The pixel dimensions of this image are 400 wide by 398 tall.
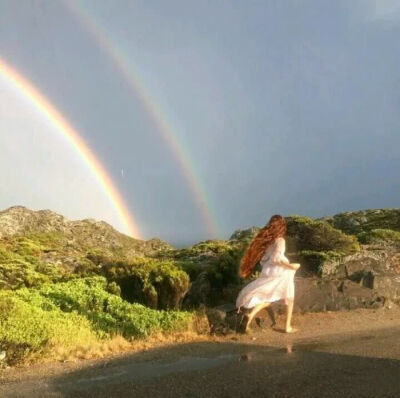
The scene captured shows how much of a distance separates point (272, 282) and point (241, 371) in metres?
3.15

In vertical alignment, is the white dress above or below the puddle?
above

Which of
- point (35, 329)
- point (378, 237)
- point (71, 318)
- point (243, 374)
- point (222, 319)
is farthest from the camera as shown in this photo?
point (378, 237)

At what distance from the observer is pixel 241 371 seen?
7277mm

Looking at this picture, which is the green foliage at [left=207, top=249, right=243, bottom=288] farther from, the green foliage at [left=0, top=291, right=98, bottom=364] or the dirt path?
the green foliage at [left=0, top=291, right=98, bottom=364]

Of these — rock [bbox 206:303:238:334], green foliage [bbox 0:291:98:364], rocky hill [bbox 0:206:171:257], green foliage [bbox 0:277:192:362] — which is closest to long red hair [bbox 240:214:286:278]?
rock [bbox 206:303:238:334]

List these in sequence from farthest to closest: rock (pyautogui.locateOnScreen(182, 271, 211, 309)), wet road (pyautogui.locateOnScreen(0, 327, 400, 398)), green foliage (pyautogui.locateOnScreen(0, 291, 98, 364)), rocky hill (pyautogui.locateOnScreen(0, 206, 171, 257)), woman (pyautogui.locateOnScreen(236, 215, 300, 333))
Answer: rocky hill (pyautogui.locateOnScreen(0, 206, 171, 257)), rock (pyautogui.locateOnScreen(182, 271, 211, 309)), woman (pyautogui.locateOnScreen(236, 215, 300, 333)), green foliage (pyautogui.locateOnScreen(0, 291, 98, 364)), wet road (pyautogui.locateOnScreen(0, 327, 400, 398))

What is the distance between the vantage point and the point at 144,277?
12.8 meters

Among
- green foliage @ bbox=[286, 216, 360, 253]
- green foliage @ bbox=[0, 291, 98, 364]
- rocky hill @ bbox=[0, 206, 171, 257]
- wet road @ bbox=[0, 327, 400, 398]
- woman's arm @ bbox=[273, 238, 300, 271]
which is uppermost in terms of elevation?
rocky hill @ bbox=[0, 206, 171, 257]

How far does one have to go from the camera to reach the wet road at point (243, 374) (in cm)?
643

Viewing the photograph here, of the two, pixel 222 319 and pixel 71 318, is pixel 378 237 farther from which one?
pixel 71 318

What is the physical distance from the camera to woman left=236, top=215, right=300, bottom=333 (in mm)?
10109

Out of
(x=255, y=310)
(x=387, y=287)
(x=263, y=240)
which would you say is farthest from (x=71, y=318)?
(x=387, y=287)

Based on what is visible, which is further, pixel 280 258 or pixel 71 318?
pixel 280 258

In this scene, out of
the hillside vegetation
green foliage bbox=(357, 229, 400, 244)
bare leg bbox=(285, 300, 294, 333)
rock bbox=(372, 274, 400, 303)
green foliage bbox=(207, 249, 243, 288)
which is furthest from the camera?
green foliage bbox=(357, 229, 400, 244)
